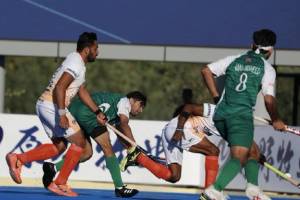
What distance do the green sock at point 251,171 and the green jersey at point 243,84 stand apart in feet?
3.34

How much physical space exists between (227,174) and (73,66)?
8.37 ft

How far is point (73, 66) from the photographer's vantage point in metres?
13.6

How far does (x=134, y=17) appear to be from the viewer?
874 inches

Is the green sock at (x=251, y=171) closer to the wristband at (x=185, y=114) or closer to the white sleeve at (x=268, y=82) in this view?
the wristband at (x=185, y=114)

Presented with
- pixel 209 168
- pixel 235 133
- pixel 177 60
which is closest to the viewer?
pixel 235 133

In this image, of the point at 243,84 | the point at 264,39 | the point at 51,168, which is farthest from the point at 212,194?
the point at 51,168

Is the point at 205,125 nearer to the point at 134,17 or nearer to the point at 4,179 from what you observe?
the point at 4,179

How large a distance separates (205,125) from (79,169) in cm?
455

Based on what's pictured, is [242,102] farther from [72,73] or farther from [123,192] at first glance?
[123,192]

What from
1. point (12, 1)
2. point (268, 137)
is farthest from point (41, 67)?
point (268, 137)

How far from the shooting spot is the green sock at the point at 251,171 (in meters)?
13.0

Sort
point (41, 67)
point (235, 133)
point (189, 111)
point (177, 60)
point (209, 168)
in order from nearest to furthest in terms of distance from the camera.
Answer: point (235, 133)
point (189, 111)
point (209, 168)
point (177, 60)
point (41, 67)

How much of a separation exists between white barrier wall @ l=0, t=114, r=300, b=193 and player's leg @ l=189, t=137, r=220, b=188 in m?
4.07

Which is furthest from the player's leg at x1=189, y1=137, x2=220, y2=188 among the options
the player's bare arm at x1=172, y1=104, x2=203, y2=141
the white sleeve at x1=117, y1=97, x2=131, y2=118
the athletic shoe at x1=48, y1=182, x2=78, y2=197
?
the athletic shoe at x1=48, y1=182, x2=78, y2=197
